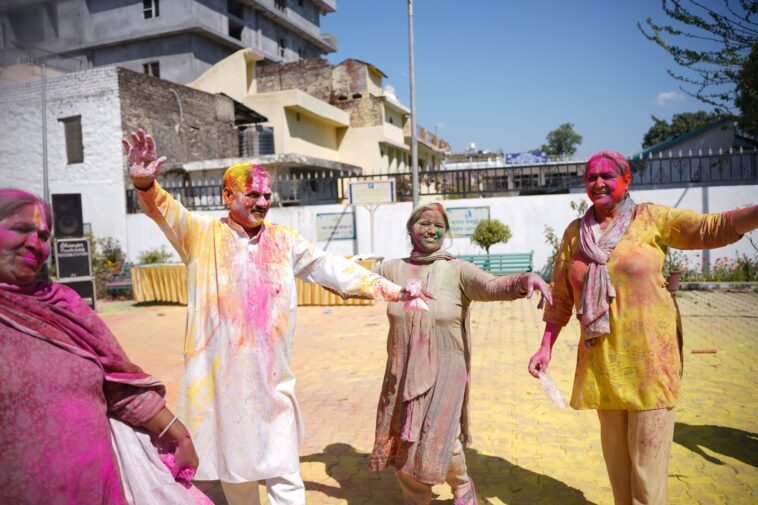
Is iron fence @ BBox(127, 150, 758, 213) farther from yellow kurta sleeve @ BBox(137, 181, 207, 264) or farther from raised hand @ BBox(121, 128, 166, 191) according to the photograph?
raised hand @ BBox(121, 128, 166, 191)

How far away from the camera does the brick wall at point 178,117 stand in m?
19.4

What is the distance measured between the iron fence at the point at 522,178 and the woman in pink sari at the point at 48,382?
12724mm

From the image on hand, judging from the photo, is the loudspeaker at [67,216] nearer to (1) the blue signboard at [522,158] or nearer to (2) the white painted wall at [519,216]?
(2) the white painted wall at [519,216]

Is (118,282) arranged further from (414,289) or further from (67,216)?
(414,289)

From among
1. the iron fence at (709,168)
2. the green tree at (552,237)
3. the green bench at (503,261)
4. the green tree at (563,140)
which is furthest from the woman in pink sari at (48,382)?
the green tree at (563,140)

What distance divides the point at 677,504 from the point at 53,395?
358 cm

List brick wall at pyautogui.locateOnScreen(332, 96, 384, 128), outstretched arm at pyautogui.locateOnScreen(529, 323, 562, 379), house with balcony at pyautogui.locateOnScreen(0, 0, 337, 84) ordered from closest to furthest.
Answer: outstretched arm at pyautogui.locateOnScreen(529, 323, 562, 379)
house with balcony at pyautogui.locateOnScreen(0, 0, 337, 84)
brick wall at pyautogui.locateOnScreen(332, 96, 384, 128)

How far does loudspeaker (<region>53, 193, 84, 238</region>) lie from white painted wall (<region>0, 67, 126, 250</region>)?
570 centimetres

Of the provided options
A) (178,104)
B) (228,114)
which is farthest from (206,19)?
(178,104)

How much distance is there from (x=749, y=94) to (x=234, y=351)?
6.62 metres

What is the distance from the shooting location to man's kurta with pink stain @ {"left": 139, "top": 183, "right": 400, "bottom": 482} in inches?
115

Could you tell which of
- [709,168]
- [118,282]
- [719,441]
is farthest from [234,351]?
[118,282]

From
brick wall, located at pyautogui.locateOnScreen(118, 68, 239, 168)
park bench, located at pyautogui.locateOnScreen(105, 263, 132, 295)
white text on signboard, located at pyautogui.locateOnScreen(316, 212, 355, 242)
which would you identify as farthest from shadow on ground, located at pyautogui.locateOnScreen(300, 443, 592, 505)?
brick wall, located at pyautogui.locateOnScreen(118, 68, 239, 168)

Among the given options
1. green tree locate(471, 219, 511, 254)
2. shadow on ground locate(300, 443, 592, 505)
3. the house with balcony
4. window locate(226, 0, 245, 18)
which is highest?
window locate(226, 0, 245, 18)
